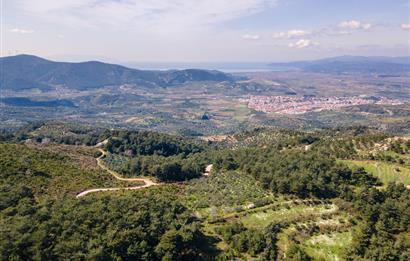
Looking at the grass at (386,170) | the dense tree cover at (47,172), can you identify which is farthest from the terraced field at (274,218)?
the dense tree cover at (47,172)

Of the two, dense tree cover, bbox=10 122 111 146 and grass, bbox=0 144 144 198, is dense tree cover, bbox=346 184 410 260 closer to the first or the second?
grass, bbox=0 144 144 198

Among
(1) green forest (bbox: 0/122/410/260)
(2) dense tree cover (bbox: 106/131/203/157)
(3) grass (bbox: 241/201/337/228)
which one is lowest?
(2) dense tree cover (bbox: 106/131/203/157)

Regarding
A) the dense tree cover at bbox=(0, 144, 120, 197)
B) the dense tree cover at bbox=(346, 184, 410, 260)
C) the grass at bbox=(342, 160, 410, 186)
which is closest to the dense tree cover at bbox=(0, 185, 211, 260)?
the dense tree cover at bbox=(0, 144, 120, 197)

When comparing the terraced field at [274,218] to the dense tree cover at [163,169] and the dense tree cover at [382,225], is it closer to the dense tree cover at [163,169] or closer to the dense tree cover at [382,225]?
the dense tree cover at [382,225]

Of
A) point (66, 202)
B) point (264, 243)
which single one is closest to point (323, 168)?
point (264, 243)

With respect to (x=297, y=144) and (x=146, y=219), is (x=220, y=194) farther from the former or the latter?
(x=297, y=144)
